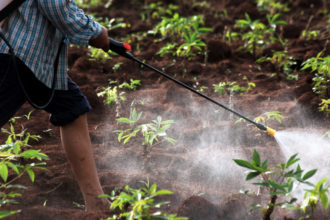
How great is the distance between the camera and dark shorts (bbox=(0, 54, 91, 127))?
7.80 feet

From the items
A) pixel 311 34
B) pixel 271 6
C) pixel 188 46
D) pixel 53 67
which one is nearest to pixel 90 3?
pixel 271 6

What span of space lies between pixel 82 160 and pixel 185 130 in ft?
3.78

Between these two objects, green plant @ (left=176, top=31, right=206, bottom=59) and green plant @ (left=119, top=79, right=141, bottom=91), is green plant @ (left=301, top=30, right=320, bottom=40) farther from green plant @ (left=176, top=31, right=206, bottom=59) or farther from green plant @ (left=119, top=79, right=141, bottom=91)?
green plant @ (left=119, top=79, right=141, bottom=91)

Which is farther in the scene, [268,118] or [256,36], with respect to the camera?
[256,36]

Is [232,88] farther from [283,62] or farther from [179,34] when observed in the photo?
[179,34]

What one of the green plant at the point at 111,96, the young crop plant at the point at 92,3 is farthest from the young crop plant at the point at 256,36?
the young crop plant at the point at 92,3

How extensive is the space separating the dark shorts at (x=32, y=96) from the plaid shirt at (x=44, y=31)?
58 mm

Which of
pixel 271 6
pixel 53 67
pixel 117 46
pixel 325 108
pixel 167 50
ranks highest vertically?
pixel 271 6

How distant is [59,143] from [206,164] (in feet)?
3.79

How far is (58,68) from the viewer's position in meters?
2.60

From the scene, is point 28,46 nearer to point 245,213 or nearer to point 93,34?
point 93,34

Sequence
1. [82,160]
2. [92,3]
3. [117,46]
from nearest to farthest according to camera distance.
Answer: [82,160] < [117,46] < [92,3]

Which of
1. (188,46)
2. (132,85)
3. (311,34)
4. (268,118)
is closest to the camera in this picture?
(268,118)

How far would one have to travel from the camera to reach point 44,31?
8.07 feet
